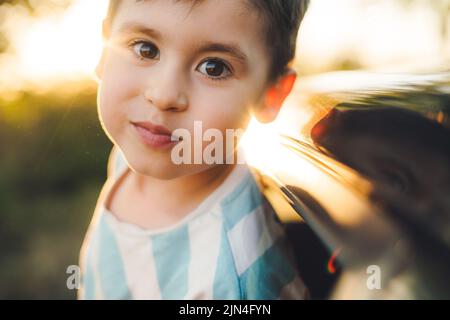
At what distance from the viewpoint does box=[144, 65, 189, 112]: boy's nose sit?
20.6 inches

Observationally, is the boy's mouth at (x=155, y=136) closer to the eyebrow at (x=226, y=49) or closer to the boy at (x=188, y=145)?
the boy at (x=188, y=145)

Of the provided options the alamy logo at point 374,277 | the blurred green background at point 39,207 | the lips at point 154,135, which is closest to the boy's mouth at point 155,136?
the lips at point 154,135

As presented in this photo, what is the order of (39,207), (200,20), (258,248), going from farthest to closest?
(39,207) → (258,248) → (200,20)

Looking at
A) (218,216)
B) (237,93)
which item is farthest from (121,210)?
(237,93)

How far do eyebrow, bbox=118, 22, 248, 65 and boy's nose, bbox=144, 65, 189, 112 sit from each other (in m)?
0.04

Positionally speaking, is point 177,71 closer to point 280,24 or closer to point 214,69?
point 214,69

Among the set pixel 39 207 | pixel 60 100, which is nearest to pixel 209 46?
pixel 60 100

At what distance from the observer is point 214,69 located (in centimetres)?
55

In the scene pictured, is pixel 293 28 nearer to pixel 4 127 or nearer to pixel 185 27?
pixel 185 27

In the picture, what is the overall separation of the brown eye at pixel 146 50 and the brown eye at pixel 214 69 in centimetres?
6

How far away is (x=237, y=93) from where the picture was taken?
58 cm

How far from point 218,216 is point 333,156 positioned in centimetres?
29

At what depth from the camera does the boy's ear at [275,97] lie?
2.10ft

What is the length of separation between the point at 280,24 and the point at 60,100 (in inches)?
21.0
